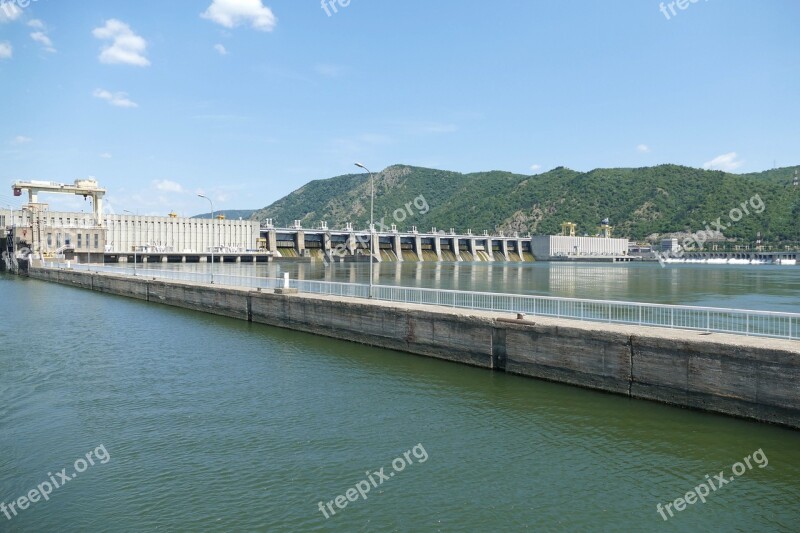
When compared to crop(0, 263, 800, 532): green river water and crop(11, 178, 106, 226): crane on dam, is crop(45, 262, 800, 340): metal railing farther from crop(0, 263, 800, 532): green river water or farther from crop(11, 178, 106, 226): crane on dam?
crop(11, 178, 106, 226): crane on dam

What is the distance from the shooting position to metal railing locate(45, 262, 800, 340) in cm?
1907

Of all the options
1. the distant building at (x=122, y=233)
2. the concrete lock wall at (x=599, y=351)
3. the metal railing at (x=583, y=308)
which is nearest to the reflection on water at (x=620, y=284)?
the metal railing at (x=583, y=308)

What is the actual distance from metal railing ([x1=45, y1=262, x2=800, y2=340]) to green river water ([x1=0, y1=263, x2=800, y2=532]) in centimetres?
343

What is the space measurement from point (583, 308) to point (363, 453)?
15.7 metres

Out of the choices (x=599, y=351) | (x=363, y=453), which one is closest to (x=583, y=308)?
(x=599, y=351)

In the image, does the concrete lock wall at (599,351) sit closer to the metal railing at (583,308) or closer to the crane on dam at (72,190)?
the metal railing at (583,308)

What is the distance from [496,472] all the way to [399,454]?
251cm

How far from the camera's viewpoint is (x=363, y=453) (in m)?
14.1

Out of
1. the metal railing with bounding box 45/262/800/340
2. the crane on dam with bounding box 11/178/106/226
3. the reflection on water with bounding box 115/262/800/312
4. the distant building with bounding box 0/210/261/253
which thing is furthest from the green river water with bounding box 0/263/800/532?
the crane on dam with bounding box 11/178/106/226

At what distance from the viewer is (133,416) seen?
17.0 meters

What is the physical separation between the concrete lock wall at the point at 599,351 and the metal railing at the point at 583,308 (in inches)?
33.9

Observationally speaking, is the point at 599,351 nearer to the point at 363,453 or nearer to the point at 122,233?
the point at 363,453

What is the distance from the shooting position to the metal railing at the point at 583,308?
1907 cm

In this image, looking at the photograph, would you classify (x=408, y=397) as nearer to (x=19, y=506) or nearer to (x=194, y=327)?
(x=19, y=506)
